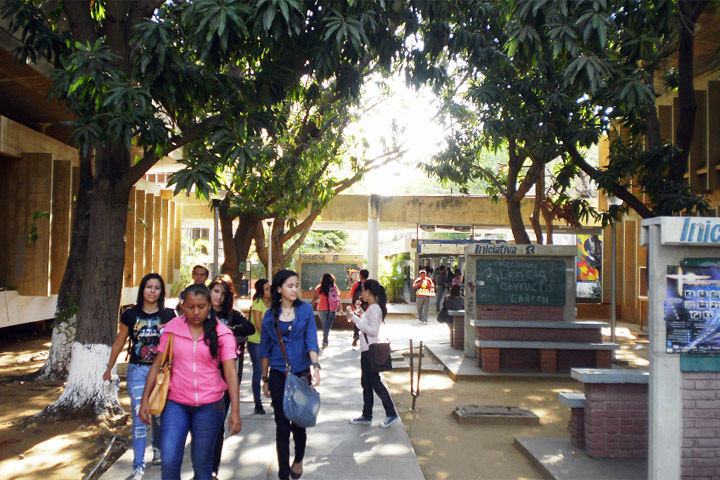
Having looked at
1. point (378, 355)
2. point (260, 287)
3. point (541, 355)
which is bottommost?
point (541, 355)

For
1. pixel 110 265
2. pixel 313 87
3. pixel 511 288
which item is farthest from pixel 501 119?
pixel 110 265

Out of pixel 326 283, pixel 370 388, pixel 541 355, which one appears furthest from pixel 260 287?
pixel 541 355

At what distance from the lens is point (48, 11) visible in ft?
31.6

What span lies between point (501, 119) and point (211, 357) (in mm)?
7804

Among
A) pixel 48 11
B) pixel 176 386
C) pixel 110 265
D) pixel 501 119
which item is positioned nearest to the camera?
pixel 176 386

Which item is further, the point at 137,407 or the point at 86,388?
the point at 86,388

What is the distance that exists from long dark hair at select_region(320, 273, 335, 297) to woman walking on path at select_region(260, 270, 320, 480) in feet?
23.1

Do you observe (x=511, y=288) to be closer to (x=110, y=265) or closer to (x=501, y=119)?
(x=501, y=119)

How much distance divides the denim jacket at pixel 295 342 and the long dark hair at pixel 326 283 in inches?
278

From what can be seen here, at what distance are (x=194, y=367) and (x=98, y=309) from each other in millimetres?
3623

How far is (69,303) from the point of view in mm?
9375

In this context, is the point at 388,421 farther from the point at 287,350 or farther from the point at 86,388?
the point at 86,388

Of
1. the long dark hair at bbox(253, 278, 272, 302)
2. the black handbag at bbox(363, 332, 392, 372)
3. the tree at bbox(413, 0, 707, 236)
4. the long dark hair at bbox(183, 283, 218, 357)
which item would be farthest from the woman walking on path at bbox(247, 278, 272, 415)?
the tree at bbox(413, 0, 707, 236)

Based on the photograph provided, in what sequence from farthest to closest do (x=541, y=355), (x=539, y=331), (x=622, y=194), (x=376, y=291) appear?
(x=539, y=331), (x=541, y=355), (x=622, y=194), (x=376, y=291)
